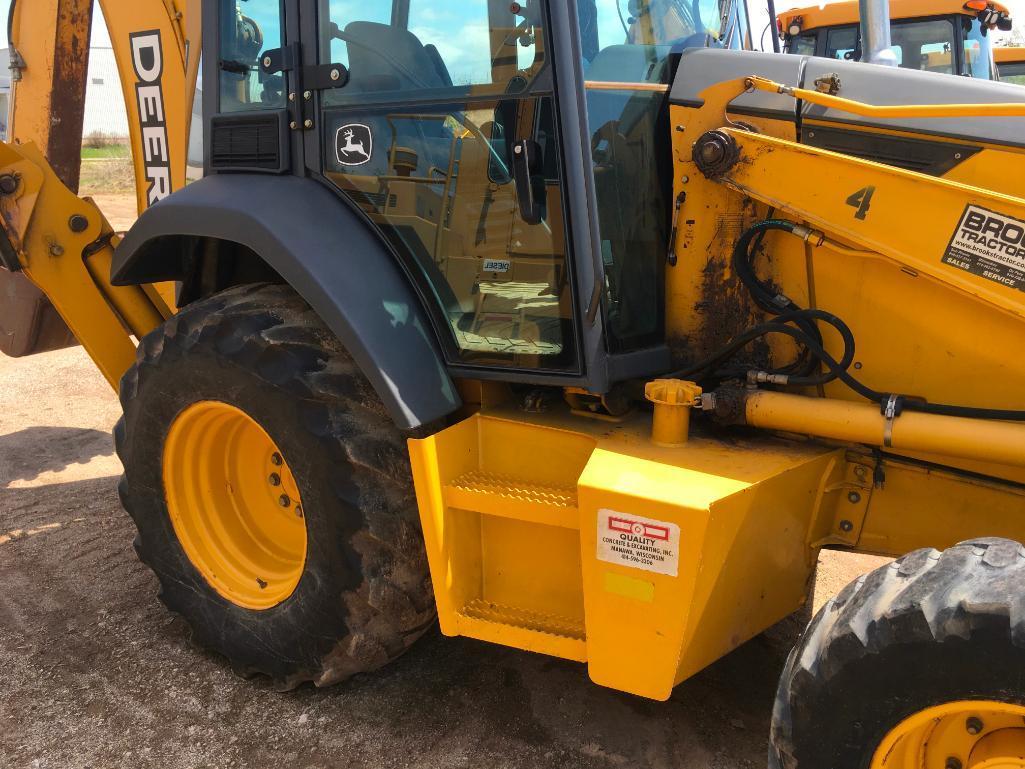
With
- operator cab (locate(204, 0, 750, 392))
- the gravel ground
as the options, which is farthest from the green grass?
operator cab (locate(204, 0, 750, 392))

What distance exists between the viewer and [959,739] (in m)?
1.89

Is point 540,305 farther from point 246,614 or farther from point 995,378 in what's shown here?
point 246,614

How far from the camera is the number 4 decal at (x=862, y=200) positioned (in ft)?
7.52

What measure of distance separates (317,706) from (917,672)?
1790 millimetres

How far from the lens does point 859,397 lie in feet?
8.11

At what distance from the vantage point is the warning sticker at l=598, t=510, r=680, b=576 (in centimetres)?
212

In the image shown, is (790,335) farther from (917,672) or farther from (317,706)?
(317,706)

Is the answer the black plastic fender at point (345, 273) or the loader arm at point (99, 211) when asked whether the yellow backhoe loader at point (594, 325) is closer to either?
the black plastic fender at point (345, 273)

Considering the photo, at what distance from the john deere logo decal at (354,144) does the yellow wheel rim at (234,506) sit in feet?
2.92

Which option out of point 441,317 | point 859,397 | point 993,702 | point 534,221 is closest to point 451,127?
point 534,221

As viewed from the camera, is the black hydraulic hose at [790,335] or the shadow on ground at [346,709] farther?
the shadow on ground at [346,709]

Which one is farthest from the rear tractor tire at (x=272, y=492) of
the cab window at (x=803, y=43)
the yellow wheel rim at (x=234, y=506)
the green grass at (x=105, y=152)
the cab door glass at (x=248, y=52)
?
the green grass at (x=105, y=152)

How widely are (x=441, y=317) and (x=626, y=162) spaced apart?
656 millimetres

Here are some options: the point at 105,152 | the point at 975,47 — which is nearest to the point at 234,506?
the point at 975,47
